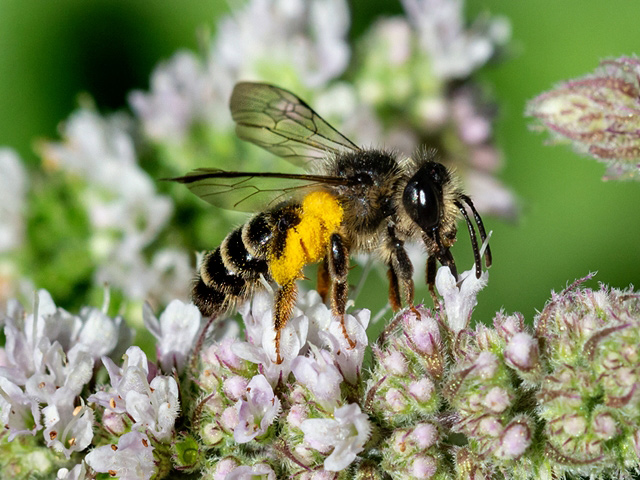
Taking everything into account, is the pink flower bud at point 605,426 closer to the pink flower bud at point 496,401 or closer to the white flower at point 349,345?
the pink flower bud at point 496,401

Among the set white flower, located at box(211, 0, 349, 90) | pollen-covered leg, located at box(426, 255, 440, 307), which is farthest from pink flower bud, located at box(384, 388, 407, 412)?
white flower, located at box(211, 0, 349, 90)

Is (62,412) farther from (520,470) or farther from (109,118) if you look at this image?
(109,118)

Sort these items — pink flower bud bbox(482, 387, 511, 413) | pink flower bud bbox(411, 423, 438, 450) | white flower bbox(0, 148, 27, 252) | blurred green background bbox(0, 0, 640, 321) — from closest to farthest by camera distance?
pink flower bud bbox(482, 387, 511, 413) → pink flower bud bbox(411, 423, 438, 450) → white flower bbox(0, 148, 27, 252) → blurred green background bbox(0, 0, 640, 321)

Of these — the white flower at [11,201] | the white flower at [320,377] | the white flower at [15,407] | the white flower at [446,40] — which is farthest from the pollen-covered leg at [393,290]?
the white flower at [11,201]

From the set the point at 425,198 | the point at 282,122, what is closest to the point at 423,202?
the point at 425,198

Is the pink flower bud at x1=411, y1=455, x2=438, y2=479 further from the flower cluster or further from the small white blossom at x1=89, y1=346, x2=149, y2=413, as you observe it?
the small white blossom at x1=89, y1=346, x2=149, y2=413

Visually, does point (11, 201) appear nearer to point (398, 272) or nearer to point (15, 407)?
point (15, 407)

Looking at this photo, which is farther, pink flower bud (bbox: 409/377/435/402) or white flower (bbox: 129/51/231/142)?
white flower (bbox: 129/51/231/142)
